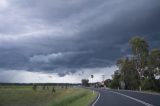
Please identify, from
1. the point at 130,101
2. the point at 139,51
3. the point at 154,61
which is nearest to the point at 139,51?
the point at 139,51

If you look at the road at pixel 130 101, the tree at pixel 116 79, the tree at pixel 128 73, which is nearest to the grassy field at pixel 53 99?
the road at pixel 130 101

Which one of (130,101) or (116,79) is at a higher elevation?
(116,79)

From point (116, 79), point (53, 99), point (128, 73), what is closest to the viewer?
point (53, 99)

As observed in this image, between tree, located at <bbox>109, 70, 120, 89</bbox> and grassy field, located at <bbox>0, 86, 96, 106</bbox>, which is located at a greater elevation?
tree, located at <bbox>109, 70, 120, 89</bbox>

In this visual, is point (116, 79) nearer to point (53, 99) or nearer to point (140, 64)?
point (140, 64)

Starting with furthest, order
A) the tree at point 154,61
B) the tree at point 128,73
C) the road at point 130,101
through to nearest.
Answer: the tree at point 128,73 < the tree at point 154,61 < the road at point 130,101

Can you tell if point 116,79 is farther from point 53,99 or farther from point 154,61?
point 53,99

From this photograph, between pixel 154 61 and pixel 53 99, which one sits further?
pixel 154 61

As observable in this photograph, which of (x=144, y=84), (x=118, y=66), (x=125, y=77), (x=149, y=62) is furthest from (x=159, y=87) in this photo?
(x=118, y=66)

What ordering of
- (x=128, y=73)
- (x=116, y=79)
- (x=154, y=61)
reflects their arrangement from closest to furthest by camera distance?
(x=154, y=61) < (x=128, y=73) < (x=116, y=79)

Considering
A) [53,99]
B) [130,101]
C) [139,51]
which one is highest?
[139,51]

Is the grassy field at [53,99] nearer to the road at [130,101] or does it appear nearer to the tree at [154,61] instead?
the road at [130,101]

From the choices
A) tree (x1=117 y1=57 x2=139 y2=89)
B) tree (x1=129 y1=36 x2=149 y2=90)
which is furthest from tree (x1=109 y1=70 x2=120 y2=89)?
tree (x1=129 y1=36 x2=149 y2=90)

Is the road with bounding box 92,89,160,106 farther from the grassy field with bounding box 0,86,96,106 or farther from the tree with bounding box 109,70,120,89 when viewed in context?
the tree with bounding box 109,70,120,89
